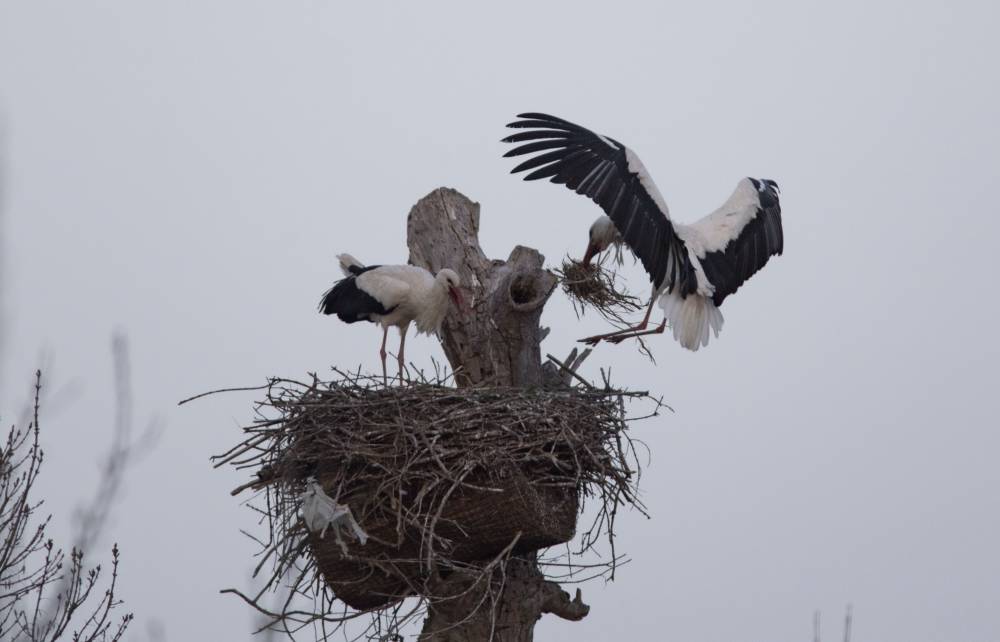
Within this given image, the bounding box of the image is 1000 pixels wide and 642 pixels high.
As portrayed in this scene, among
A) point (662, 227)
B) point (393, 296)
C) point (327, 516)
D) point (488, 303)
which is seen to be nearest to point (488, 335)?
point (488, 303)

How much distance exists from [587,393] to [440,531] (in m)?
1.07

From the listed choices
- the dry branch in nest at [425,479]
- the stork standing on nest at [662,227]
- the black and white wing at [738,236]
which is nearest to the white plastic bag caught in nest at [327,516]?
the dry branch in nest at [425,479]

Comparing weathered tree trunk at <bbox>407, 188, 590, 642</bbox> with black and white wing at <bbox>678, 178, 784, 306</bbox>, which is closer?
weathered tree trunk at <bbox>407, 188, 590, 642</bbox>

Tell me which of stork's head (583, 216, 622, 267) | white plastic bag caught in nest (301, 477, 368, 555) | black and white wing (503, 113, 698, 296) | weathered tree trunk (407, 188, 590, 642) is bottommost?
white plastic bag caught in nest (301, 477, 368, 555)

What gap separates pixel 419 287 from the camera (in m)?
7.97

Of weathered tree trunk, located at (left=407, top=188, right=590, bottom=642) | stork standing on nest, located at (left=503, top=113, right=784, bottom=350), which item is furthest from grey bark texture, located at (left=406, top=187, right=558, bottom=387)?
stork standing on nest, located at (left=503, top=113, right=784, bottom=350)

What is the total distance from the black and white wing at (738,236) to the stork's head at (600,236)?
1.70 ft

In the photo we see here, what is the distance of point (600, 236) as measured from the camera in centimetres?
855

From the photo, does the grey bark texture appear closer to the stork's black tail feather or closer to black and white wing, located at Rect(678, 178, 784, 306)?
the stork's black tail feather

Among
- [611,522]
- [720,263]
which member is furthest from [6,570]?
[720,263]

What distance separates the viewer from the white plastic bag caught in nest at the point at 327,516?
6164 millimetres

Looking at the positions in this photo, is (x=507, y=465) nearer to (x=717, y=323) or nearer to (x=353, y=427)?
(x=353, y=427)

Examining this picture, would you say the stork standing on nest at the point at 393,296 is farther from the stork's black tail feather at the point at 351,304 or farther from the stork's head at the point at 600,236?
the stork's head at the point at 600,236

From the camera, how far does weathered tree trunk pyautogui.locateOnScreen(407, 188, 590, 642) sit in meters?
6.72
